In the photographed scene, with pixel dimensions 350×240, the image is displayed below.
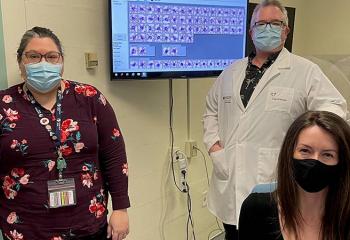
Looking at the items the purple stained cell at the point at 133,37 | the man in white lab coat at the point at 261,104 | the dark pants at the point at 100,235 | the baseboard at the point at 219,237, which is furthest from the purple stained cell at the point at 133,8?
the baseboard at the point at 219,237

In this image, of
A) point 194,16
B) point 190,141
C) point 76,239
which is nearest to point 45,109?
point 76,239

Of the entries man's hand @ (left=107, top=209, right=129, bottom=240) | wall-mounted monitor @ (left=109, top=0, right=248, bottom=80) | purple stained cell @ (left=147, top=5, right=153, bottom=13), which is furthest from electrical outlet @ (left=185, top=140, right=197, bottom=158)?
man's hand @ (left=107, top=209, right=129, bottom=240)

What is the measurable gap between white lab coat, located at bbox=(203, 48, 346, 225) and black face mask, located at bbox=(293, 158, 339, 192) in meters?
0.72

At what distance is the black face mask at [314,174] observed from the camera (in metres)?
1.14

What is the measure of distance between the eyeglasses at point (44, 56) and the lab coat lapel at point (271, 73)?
36.6 inches

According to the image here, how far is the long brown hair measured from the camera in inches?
44.8

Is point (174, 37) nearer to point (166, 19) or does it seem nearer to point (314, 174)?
point (166, 19)

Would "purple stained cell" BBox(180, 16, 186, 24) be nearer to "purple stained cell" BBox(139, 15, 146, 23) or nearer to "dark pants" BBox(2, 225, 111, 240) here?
"purple stained cell" BBox(139, 15, 146, 23)

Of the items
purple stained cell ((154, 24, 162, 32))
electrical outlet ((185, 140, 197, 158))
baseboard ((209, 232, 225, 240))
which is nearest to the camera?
purple stained cell ((154, 24, 162, 32))

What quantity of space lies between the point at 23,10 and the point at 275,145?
1322mm

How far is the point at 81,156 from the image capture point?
1.51 m

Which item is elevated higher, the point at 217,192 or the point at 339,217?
the point at 339,217

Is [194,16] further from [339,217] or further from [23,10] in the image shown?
[339,217]

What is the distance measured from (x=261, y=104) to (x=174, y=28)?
71cm
